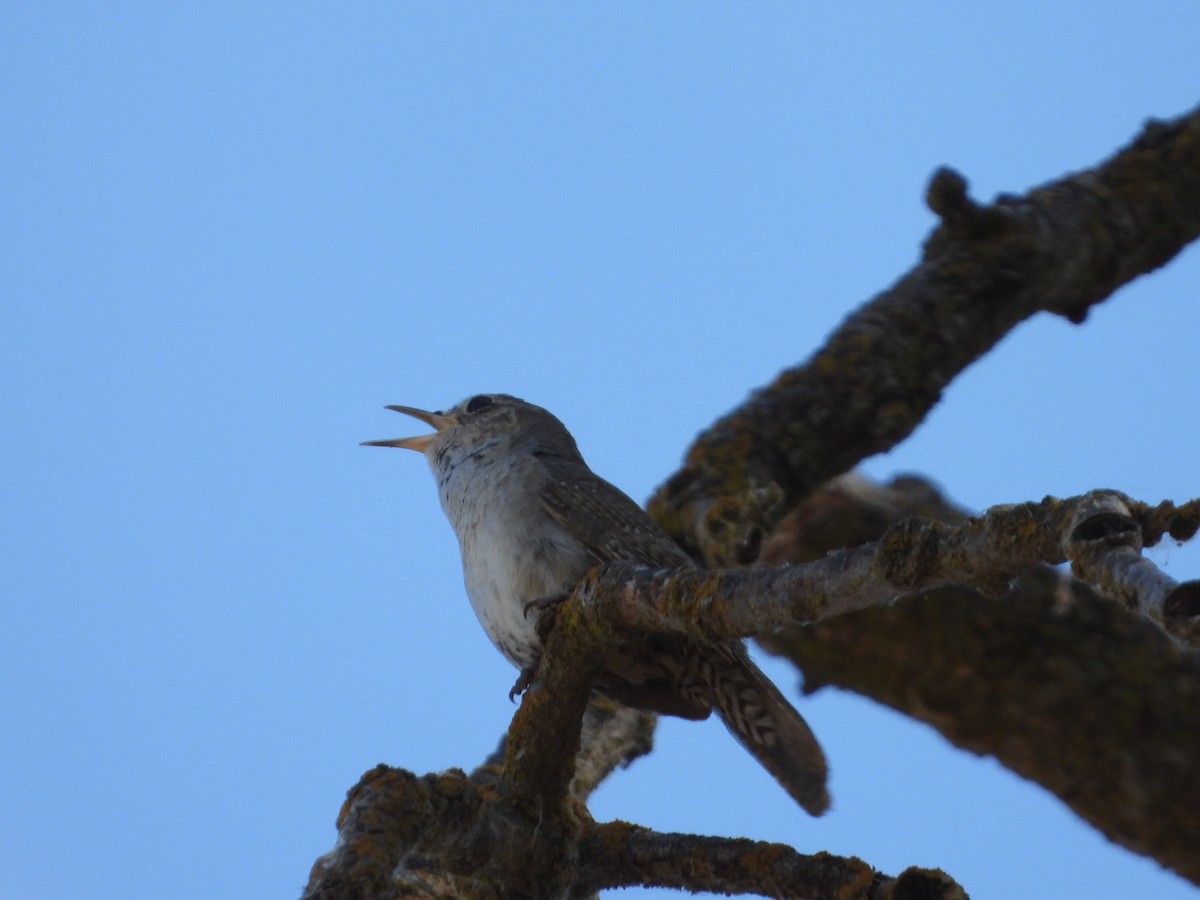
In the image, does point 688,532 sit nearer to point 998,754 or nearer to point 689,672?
point 689,672

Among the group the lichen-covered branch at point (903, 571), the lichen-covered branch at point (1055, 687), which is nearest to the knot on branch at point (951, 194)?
the lichen-covered branch at point (1055, 687)

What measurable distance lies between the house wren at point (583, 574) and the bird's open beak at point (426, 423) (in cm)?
44

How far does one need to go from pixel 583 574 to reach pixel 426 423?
6.30 ft

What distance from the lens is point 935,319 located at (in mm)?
5652

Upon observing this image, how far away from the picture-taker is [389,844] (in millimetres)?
2875

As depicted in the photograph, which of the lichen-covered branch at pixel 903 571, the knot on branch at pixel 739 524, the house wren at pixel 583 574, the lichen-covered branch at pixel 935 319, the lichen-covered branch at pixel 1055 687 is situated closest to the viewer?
the lichen-covered branch at pixel 903 571

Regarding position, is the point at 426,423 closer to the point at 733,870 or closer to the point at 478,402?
the point at 478,402

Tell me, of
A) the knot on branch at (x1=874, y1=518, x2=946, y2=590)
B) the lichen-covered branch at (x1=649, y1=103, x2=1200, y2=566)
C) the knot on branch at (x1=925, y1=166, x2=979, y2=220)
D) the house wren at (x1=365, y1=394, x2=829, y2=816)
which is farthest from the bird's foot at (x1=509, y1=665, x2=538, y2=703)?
the knot on branch at (x1=925, y1=166, x2=979, y2=220)

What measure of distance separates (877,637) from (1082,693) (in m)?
0.83

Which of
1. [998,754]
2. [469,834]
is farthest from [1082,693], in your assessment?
[469,834]

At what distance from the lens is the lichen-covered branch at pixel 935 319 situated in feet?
17.4

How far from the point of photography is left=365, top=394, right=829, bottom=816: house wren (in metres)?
3.92

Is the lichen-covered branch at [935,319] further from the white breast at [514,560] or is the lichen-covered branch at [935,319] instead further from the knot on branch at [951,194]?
the white breast at [514,560]

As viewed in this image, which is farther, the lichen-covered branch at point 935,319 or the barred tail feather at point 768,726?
the lichen-covered branch at point 935,319
